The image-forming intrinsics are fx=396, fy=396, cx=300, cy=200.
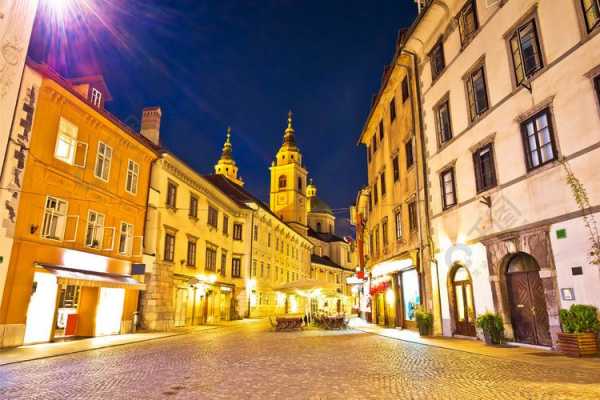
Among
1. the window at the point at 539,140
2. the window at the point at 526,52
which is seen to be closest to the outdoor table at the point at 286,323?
the window at the point at 539,140

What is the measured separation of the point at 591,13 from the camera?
11109mm

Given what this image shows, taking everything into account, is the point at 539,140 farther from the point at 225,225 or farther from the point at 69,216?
the point at 225,225

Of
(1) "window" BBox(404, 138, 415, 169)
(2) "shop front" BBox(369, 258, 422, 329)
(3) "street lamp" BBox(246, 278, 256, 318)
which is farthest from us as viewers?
(3) "street lamp" BBox(246, 278, 256, 318)

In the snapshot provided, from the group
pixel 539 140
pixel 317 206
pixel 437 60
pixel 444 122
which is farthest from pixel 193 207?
pixel 317 206

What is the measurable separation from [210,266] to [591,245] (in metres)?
25.0

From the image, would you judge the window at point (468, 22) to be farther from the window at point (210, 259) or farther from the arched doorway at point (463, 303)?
the window at point (210, 259)

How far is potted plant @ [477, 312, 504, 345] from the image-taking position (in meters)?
13.7

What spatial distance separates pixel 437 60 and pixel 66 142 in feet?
56.6

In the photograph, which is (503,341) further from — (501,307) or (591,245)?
(591,245)

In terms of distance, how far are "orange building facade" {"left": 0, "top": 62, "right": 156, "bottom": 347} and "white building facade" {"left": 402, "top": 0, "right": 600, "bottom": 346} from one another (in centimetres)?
1515

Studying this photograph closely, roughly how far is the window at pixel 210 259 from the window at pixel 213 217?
1.80m

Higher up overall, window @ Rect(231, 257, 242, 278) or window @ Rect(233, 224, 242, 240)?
window @ Rect(233, 224, 242, 240)

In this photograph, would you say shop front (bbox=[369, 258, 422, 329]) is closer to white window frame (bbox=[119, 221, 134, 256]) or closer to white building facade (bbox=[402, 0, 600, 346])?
white building facade (bbox=[402, 0, 600, 346])

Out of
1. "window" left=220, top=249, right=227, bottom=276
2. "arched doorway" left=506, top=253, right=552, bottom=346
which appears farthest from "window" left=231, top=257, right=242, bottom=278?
"arched doorway" left=506, top=253, right=552, bottom=346
